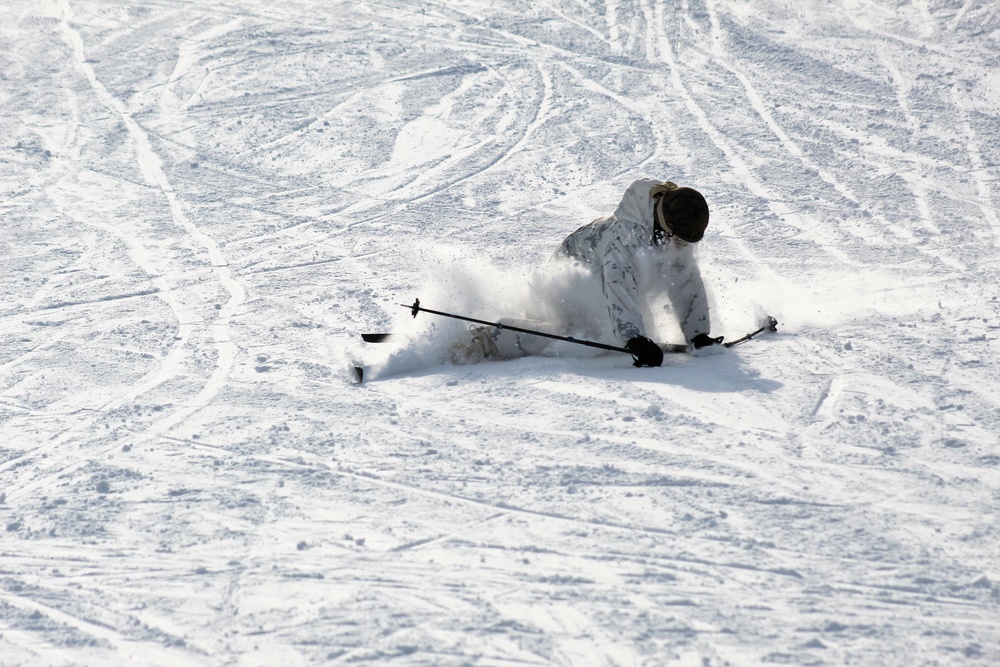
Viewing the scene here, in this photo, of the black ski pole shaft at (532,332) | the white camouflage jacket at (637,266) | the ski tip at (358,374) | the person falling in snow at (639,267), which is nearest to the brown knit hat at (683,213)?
the person falling in snow at (639,267)

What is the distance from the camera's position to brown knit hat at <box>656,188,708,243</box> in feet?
19.0

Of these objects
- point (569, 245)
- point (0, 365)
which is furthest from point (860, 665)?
point (0, 365)

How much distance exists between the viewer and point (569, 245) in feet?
21.3

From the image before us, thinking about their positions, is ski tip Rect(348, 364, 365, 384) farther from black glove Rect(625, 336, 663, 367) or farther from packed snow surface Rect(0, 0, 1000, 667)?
black glove Rect(625, 336, 663, 367)

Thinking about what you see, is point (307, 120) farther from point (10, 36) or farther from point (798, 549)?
point (798, 549)

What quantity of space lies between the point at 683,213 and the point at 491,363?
1.45 m

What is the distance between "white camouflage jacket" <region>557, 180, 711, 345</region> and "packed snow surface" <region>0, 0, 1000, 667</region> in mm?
309

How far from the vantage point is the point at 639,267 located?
19.9ft

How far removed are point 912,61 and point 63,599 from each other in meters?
12.1

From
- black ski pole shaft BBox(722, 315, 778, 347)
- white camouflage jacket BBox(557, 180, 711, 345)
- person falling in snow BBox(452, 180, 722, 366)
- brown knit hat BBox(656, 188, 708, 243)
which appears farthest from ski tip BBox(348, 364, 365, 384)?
black ski pole shaft BBox(722, 315, 778, 347)

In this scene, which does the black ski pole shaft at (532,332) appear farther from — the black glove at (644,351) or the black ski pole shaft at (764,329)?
the black ski pole shaft at (764,329)

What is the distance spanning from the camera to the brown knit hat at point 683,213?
19.0 feet

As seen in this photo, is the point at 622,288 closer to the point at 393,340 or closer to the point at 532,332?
the point at 532,332

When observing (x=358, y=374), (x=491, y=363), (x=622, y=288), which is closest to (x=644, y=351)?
(x=622, y=288)
